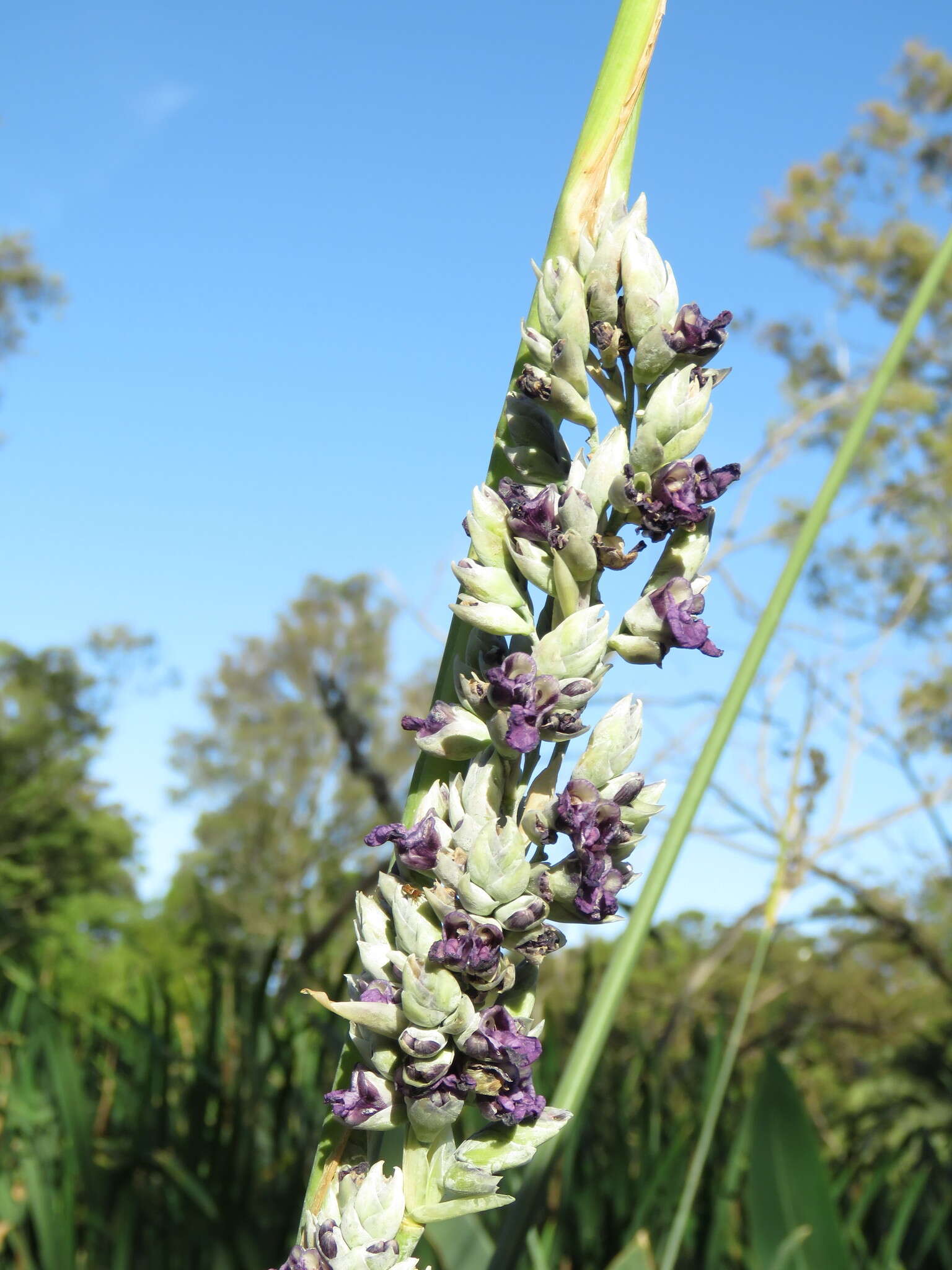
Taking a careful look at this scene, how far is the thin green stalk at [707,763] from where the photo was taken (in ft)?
2.00

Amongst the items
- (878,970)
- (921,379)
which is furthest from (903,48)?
(878,970)

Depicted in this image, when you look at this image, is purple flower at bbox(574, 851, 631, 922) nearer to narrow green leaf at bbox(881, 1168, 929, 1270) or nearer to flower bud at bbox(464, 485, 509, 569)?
flower bud at bbox(464, 485, 509, 569)

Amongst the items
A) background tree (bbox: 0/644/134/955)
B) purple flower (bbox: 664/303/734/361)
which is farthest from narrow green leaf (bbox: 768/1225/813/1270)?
background tree (bbox: 0/644/134/955)

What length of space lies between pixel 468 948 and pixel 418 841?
5cm

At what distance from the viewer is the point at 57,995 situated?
279cm

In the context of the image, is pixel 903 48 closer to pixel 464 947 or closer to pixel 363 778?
pixel 363 778

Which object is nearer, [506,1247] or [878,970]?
[506,1247]

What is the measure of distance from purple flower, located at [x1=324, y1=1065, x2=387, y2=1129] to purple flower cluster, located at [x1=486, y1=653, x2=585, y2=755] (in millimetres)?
155

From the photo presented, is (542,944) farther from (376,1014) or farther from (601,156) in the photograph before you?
(601,156)

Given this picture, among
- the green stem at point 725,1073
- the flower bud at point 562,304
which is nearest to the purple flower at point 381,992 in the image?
the flower bud at point 562,304

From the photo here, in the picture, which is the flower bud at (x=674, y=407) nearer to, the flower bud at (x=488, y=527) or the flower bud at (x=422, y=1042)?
the flower bud at (x=488, y=527)

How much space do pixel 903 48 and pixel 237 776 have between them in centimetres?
2093

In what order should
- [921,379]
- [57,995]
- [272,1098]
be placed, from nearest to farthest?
[272,1098] < [57,995] < [921,379]

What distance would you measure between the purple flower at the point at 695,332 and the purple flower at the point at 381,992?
32 centimetres
